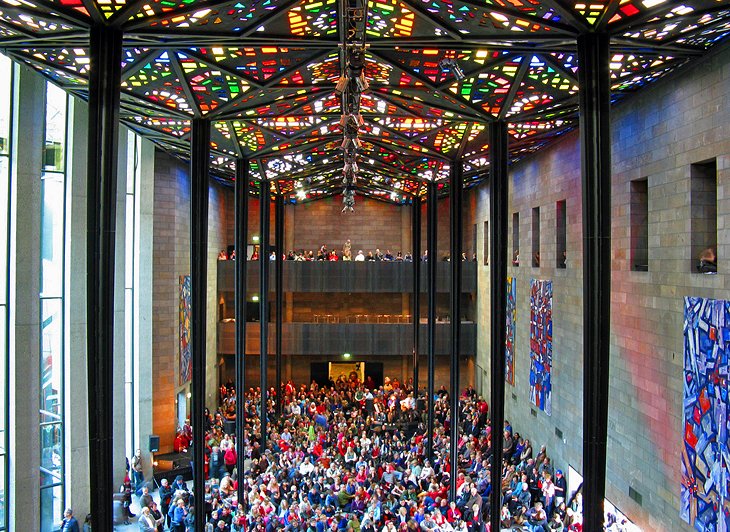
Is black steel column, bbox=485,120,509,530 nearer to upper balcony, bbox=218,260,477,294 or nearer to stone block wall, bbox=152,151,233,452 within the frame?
stone block wall, bbox=152,151,233,452

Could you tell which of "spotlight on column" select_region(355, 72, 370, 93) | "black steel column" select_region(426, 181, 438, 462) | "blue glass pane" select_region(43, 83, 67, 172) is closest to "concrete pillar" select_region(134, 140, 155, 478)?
"blue glass pane" select_region(43, 83, 67, 172)

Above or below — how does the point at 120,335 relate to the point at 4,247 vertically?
below

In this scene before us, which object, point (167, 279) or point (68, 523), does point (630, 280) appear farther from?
point (167, 279)

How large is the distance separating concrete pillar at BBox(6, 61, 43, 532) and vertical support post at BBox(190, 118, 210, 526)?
3.57 meters

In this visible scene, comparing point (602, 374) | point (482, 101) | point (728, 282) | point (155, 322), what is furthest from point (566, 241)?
point (155, 322)

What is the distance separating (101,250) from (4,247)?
6.40 m

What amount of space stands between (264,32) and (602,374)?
29.2 feet

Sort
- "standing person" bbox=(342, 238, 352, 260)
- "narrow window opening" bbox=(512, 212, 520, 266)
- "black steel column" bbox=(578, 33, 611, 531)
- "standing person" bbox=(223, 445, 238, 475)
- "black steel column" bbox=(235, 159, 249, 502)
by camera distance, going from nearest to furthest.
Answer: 1. "black steel column" bbox=(578, 33, 611, 531)
2. "black steel column" bbox=(235, 159, 249, 502)
3. "standing person" bbox=(223, 445, 238, 475)
4. "narrow window opening" bbox=(512, 212, 520, 266)
5. "standing person" bbox=(342, 238, 352, 260)

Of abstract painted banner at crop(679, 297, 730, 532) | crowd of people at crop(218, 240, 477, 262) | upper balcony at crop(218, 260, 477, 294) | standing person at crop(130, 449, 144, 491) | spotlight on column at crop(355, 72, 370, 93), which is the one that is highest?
spotlight on column at crop(355, 72, 370, 93)

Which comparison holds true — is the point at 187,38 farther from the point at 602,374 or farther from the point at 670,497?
the point at 670,497

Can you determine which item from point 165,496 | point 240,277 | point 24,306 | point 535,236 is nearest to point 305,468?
point 165,496

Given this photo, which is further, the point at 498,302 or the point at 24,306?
the point at 498,302

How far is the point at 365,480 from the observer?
19828mm

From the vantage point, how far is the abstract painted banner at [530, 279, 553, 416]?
2169 cm
